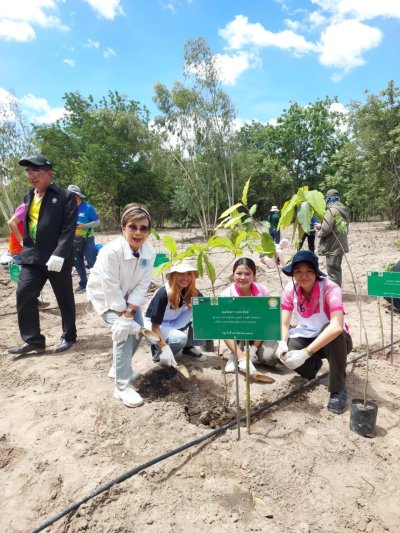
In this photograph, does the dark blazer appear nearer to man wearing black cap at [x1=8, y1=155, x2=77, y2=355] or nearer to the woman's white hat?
man wearing black cap at [x1=8, y1=155, x2=77, y2=355]

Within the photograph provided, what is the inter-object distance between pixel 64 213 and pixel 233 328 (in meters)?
2.11

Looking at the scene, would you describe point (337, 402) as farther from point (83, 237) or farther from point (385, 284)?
point (83, 237)

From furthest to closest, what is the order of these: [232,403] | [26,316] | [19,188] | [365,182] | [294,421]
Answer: [19,188] < [365,182] < [26,316] < [232,403] < [294,421]

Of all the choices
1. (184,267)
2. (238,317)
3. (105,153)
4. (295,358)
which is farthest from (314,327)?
(105,153)


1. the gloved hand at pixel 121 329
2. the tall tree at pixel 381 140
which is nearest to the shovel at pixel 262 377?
the gloved hand at pixel 121 329

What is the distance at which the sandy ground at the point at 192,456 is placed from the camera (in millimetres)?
1577

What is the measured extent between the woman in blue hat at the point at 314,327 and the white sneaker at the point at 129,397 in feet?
3.24

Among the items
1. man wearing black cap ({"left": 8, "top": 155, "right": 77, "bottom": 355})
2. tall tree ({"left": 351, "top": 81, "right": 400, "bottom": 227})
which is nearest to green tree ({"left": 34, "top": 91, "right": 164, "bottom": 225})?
tall tree ({"left": 351, "top": 81, "right": 400, "bottom": 227})

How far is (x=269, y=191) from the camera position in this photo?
26219 mm

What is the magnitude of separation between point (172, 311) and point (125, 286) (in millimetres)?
429

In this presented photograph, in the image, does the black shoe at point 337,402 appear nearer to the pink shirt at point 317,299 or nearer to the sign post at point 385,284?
the pink shirt at point 317,299

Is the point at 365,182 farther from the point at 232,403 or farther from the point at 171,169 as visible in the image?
the point at 232,403

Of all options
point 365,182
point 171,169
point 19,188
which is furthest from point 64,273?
point 19,188

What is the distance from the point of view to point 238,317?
76.9 inches
